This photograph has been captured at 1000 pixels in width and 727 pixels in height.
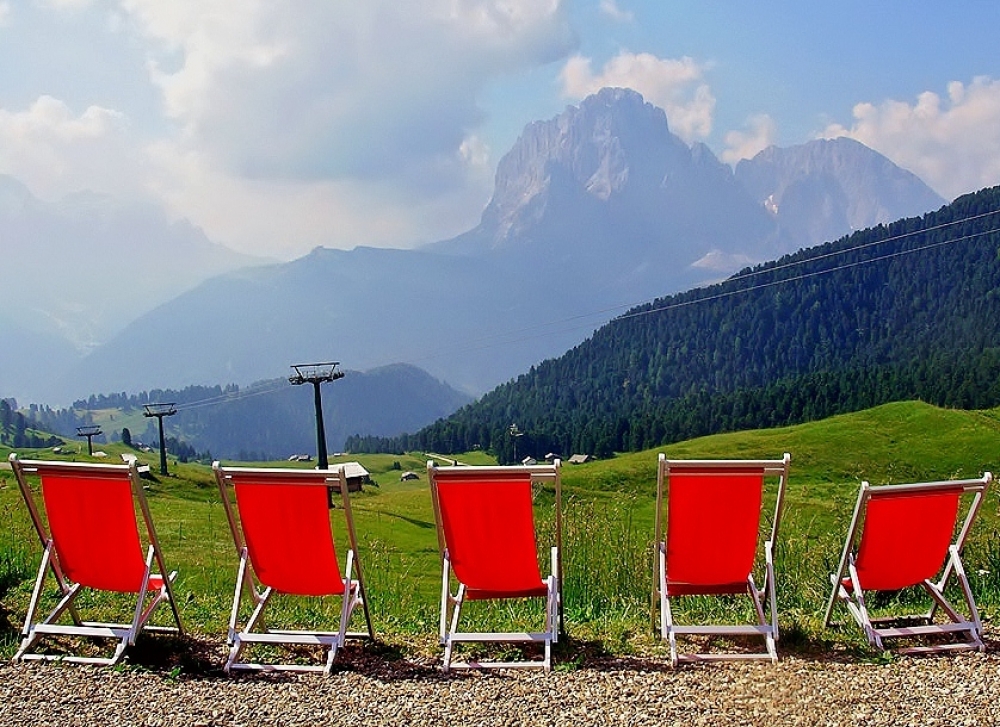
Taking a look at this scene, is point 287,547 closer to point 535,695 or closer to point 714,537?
point 535,695

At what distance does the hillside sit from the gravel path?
4046 inches

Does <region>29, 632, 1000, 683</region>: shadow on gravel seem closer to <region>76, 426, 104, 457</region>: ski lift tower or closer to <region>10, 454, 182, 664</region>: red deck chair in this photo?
<region>10, 454, 182, 664</region>: red deck chair

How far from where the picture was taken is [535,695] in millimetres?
4301

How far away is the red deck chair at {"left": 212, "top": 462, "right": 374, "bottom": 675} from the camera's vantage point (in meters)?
4.92

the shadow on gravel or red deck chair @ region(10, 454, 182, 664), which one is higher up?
red deck chair @ region(10, 454, 182, 664)

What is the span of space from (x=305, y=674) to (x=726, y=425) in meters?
88.1

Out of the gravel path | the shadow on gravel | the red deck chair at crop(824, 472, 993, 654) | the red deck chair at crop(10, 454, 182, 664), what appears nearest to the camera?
the gravel path

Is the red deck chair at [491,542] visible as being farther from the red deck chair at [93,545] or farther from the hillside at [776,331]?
the hillside at [776,331]

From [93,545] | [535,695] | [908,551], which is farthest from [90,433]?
[908,551]

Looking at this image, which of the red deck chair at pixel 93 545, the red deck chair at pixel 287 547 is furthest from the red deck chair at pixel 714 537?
the red deck chair at pixel 93 545

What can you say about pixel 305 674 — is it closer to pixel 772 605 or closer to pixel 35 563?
pixel 772 605

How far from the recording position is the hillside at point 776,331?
124 m

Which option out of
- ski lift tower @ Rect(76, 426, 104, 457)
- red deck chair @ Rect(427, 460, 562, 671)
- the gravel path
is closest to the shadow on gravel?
the gravel path

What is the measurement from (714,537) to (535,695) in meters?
1.49
